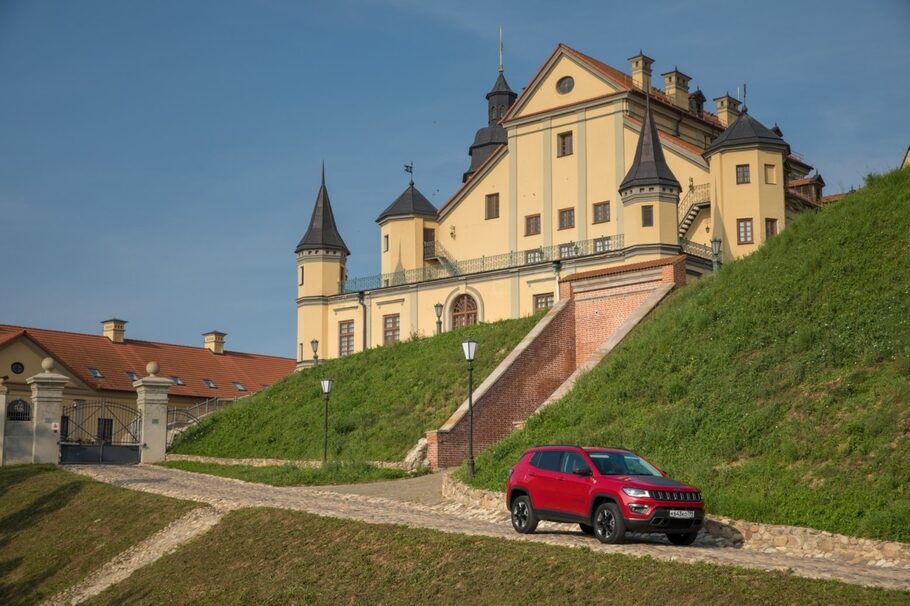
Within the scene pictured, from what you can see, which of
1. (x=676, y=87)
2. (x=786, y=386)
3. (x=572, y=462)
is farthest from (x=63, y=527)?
(x=676, y=87)

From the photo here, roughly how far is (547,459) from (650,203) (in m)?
27.2

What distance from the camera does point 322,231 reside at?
180 ft

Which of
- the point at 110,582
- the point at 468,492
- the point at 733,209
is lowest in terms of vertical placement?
the point at 110,582

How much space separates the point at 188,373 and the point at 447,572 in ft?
170

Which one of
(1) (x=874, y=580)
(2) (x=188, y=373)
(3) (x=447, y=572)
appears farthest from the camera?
(2) (x=188, y=373)

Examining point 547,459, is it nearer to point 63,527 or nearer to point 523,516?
point 523,516

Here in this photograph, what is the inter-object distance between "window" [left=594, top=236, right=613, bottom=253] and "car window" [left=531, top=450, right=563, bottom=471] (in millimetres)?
28737

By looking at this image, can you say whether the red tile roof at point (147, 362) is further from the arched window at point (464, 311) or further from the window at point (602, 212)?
the window at point (602, 212)

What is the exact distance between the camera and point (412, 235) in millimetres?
54781

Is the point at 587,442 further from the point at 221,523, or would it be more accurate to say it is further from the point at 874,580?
the point at 874,580

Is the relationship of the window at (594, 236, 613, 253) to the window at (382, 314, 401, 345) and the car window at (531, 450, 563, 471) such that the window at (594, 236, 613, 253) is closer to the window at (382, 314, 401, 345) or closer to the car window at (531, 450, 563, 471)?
the window at (382, 314, 401, 345)

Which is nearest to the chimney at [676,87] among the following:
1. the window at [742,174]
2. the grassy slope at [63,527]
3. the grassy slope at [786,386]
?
the window at [742,174]

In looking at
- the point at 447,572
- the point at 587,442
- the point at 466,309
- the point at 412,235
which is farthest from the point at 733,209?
the point at 447,572

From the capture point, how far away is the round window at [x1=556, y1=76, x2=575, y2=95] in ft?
168
